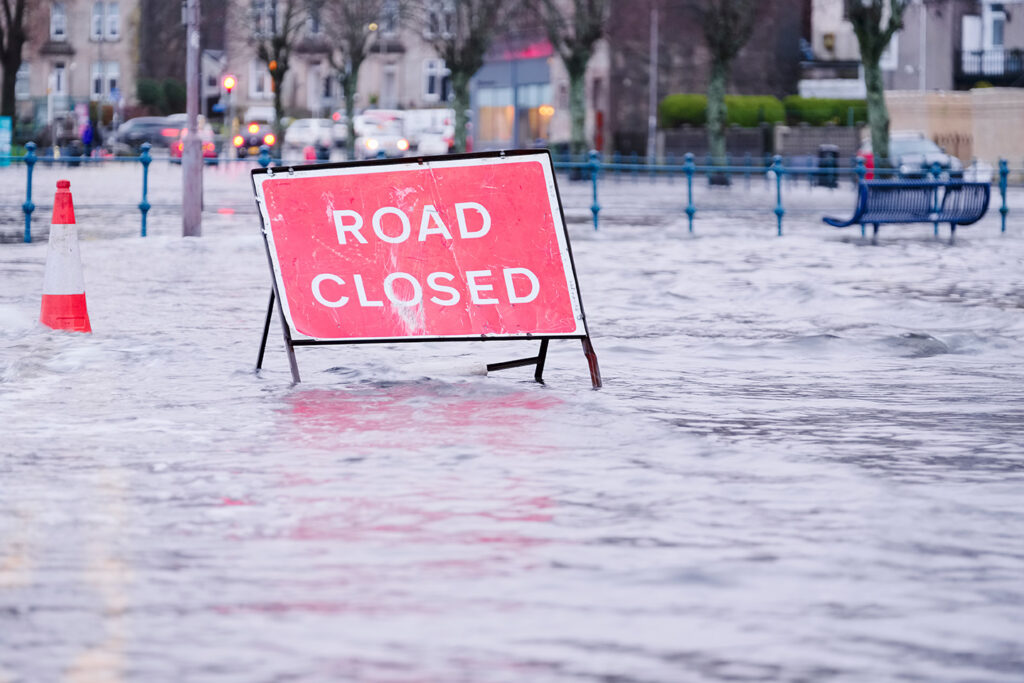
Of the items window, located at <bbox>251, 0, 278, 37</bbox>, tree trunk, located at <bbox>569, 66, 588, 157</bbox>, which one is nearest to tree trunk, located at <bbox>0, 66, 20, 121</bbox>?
window, located at <bbox>251, 0, 278, 37</bbox>

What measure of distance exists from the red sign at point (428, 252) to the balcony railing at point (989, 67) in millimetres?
66048

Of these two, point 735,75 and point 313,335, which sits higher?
point 735,75

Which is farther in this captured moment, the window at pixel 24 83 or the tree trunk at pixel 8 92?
the window at pixel 24 83

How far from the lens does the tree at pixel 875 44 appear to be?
44.1 meters

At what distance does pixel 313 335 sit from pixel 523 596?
5117mm

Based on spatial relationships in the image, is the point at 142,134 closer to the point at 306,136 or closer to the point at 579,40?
the point at 306,136

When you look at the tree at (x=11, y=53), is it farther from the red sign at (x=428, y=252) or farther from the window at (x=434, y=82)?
the red sign at (x=428, y=252)

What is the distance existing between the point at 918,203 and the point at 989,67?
4899 cm

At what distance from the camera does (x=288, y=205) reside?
10.1m

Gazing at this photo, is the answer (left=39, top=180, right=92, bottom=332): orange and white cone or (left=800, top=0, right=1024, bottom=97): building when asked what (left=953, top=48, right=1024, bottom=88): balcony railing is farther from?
(left=39, top=180, right=92, bottom=332): orange and white cone

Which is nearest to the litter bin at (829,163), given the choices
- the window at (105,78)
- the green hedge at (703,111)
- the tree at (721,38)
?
the tree at (721,38)

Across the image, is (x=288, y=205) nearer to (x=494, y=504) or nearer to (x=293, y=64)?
(x=494, y=504)

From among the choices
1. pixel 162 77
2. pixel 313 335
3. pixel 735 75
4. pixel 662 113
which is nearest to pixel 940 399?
pixel 313 335

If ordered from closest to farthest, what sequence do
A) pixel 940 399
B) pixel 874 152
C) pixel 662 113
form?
pixel 940 399 → pixel 874 152 → pixel 662 113
